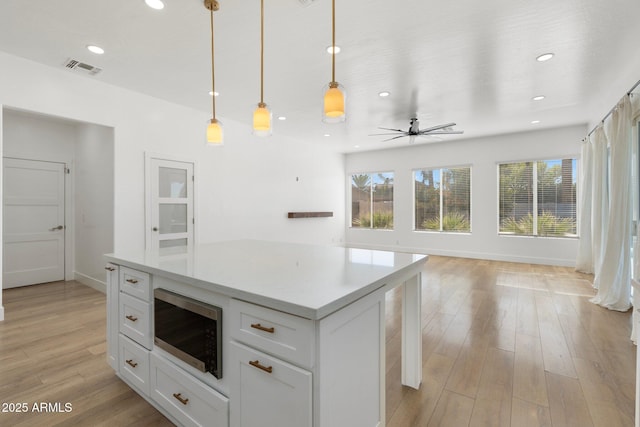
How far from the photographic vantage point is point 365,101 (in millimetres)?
4422

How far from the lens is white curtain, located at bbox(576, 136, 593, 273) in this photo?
469cm

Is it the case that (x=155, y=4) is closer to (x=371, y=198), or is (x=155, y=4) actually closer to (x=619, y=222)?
(x=619, y=222)

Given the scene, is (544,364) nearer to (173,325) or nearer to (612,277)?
(612,277)

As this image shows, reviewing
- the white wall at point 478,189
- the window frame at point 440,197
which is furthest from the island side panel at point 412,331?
the window frame at point 440,197

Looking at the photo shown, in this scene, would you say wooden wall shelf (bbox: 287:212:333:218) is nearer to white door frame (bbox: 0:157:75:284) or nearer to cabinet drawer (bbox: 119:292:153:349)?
white door frame (bbox: 0:157:75:284)

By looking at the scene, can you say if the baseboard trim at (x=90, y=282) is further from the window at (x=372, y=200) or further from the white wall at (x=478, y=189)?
the window at (x=372, y=200)

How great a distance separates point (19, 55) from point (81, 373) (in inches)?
131

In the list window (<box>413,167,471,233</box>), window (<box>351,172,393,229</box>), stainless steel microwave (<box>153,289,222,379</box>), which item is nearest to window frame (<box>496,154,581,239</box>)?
window (<box>413,167,471,233</box>)

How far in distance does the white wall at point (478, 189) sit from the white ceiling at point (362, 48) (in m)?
1.46

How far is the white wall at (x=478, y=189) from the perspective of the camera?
591 centimetres

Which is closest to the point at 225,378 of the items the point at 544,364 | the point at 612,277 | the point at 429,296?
the point at 544,364


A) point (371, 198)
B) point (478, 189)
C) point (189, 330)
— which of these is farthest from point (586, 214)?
point (189, 330)

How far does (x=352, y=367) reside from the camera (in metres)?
1.26

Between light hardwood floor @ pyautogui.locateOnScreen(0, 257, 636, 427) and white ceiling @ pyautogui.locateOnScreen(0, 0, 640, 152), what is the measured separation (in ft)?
9.00
